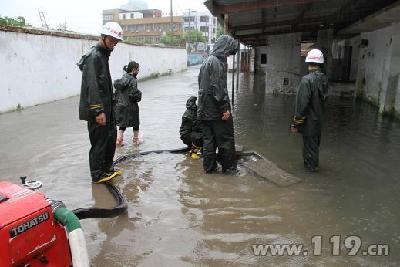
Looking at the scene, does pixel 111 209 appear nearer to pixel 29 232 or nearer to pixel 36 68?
pixel 29 232

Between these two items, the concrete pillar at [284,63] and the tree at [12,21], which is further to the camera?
the concrete pillar at [284,63]

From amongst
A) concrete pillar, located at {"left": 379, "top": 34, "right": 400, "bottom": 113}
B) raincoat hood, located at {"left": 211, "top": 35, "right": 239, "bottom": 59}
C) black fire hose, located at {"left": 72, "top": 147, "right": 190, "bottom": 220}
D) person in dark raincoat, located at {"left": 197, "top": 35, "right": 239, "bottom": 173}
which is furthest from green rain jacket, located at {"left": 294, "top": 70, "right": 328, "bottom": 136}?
concrete pillar, located at {"left": 379, "top": 34, "right": 400, "bottom": 113}

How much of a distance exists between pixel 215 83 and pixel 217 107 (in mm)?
347

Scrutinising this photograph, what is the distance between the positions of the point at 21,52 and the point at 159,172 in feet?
27.3

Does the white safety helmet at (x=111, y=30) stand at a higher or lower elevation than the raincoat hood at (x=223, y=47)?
higher

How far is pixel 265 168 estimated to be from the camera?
5523 millimetres

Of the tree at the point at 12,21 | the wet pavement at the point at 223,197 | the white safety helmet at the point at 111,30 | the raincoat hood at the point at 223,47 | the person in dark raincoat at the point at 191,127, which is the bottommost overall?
the wet pavement at the point at 223,197

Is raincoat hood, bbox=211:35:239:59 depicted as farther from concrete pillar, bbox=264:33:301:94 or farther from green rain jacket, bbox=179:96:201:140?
concrete pillar, bbox=264:33:301:94

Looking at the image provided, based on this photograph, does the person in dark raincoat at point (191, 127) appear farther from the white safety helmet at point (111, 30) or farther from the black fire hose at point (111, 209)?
the white safety helmet at point (111, 30)

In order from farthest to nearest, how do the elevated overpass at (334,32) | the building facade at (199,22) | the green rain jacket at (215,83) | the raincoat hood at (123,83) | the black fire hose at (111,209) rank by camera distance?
the building facade at (199,22) → the elevated overpass at (334,32) → the raincoat hood at (123,83) → the green rain jacket at (215,83) → the black fire hose at (111,209)

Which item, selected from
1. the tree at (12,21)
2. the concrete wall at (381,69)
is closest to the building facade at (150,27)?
the tree at (12,21)

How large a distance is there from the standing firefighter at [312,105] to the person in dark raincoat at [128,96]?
292 cm

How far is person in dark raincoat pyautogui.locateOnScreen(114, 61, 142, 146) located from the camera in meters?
6.91

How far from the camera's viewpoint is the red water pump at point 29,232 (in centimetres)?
226
